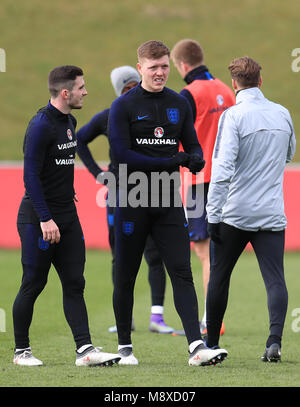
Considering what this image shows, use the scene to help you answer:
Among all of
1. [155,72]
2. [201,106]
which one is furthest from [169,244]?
[201,106]

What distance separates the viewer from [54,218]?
546 cm

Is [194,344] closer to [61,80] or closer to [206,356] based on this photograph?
[206,356]

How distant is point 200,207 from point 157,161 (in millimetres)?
1990

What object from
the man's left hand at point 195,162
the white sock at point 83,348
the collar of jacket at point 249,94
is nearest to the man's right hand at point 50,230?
the white sock at point 83,348

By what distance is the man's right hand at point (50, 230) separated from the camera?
5.29 meters

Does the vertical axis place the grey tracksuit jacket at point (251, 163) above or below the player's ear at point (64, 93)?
below

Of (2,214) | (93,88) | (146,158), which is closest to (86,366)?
(146,158)

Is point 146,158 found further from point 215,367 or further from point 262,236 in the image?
point 215,367

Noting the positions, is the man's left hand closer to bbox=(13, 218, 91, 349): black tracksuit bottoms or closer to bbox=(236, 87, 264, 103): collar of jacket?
bbox=(236, 87, 264, 103): collar of jacket

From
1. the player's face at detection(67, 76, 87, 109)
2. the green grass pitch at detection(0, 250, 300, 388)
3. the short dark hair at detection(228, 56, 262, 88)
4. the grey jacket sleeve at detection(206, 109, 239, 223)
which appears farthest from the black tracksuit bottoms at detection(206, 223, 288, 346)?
the player's face at detection(67, 76, 87, 109)

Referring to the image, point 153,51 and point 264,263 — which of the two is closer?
point 153,51

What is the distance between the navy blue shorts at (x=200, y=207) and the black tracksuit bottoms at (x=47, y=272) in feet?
6.21

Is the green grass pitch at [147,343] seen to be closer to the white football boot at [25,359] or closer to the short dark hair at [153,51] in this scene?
the white football boot at [25,359]

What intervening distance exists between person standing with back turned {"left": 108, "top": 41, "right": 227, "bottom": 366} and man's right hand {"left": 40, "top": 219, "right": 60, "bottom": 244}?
46 centimetres
